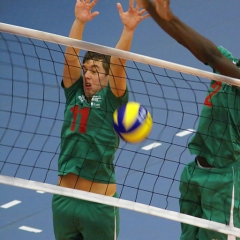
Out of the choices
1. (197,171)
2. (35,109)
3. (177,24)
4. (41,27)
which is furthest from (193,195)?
(41,27)

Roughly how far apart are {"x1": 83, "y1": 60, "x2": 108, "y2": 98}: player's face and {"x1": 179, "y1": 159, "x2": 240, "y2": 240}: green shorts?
85cm

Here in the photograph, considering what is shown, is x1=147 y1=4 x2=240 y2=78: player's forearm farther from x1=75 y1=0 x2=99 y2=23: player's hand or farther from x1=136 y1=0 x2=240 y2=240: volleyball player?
x1=75 y1=0 x2=99 y2=23: player's hand

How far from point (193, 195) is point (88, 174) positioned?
70 centimetres

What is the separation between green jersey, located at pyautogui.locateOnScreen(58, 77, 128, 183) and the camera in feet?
15.1

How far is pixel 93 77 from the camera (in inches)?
186

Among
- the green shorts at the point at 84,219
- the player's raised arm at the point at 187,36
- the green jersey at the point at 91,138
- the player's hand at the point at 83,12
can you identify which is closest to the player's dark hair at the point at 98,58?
the green jersey at the point at 91,138

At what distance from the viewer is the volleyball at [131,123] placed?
4.27 metres

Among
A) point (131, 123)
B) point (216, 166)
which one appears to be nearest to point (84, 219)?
point (131, 123)

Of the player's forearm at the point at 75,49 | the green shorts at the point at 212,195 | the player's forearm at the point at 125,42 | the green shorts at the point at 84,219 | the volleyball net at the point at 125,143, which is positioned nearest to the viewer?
the green shorts at the point at 212,195

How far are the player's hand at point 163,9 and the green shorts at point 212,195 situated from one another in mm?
1066

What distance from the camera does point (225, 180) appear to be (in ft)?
14.6

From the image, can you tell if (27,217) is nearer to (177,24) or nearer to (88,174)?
(88,174)

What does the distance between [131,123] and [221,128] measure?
2.06 ft

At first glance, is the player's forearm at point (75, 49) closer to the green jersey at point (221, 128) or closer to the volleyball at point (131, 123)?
the volleyball at point (131, 123)
